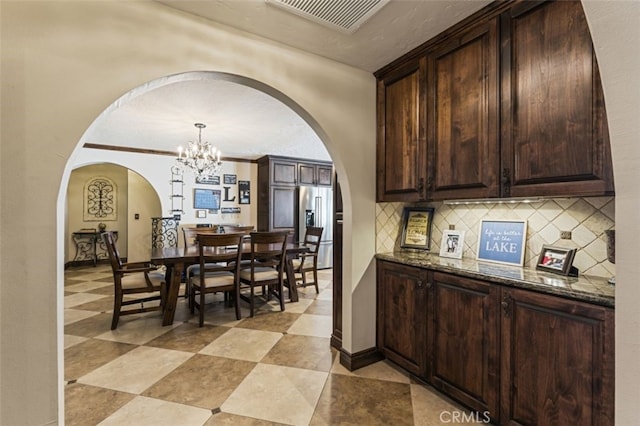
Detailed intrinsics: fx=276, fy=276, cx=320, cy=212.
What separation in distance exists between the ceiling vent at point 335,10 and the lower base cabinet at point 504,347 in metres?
1.70

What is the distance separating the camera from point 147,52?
1514 millimetres

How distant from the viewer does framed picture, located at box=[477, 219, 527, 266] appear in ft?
5.89

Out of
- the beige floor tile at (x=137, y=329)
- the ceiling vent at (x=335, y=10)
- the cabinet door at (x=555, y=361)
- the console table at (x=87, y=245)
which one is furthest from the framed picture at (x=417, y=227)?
the console table at (x=87, y=245)

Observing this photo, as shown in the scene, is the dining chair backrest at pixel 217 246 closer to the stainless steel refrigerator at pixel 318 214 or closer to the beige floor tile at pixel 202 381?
the beige floor tile at pixel 202 381

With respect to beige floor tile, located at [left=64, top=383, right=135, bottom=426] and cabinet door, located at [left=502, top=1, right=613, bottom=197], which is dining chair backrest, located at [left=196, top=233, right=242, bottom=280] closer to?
beige floor tile, located at [left=64, top=383, right=135, bottom=426]

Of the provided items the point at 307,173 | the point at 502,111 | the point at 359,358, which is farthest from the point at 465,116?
the point at 307,173

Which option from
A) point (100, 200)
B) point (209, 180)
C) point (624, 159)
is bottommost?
point (624, 159)

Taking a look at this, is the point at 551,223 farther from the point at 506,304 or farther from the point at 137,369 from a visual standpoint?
the point at 137,369

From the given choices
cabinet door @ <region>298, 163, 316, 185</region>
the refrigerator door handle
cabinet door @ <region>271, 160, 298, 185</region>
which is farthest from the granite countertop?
cabinet door @ <region>298, 163, 316, 185</region>

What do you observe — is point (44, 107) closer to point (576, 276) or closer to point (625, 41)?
point (625, 41)

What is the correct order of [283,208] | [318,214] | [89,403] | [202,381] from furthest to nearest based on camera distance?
1. [318,214]
2. [283,208]
3. [202,381]
4. [89,403]

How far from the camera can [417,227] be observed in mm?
2422

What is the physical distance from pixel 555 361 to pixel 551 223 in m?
0.80

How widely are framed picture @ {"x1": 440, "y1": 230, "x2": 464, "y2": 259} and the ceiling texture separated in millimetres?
1451
